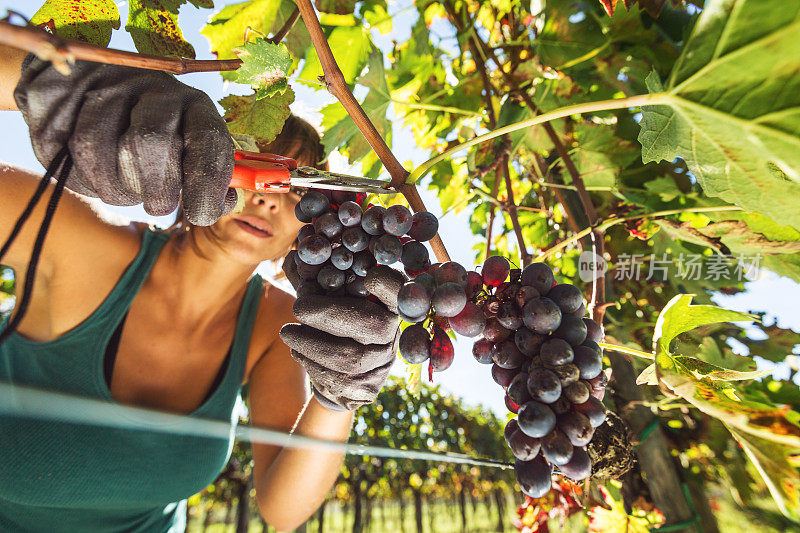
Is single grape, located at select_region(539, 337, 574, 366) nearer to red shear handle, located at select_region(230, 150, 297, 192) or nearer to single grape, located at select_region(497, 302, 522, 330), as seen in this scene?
single grape, located at select_region(497, 302, 522, 330)

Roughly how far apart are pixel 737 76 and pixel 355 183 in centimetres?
62

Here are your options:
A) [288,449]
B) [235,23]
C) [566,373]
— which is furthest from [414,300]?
[288,449]

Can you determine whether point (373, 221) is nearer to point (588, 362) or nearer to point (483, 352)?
point (483, 352)

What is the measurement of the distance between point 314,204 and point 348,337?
0.28 meters

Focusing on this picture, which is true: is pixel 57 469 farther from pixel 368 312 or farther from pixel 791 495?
pixel 791 495

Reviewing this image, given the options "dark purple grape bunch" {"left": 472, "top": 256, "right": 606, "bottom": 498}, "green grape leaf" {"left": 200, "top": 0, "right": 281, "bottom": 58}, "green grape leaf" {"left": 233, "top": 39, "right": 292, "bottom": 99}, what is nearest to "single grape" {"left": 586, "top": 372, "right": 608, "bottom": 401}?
"dark purple grape bunch" {"left": 472, "top": 256, "right": 606, "bottom": 498}

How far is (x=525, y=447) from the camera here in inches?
24.0

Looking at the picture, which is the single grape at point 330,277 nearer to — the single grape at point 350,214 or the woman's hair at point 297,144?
the single grape at point 350,214

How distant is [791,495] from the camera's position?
534 mm

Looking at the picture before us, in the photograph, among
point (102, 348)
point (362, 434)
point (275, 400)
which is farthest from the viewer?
point (362, 434)

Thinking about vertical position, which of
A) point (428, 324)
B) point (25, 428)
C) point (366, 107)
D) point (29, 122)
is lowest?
point (25, 428)

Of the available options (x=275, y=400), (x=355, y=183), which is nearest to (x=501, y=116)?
(x=355, y=183)

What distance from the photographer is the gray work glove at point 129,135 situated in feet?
2.01

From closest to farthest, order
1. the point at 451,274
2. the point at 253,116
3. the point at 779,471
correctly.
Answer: the point at 779,471, the point at 451,274, the point at 253,116
